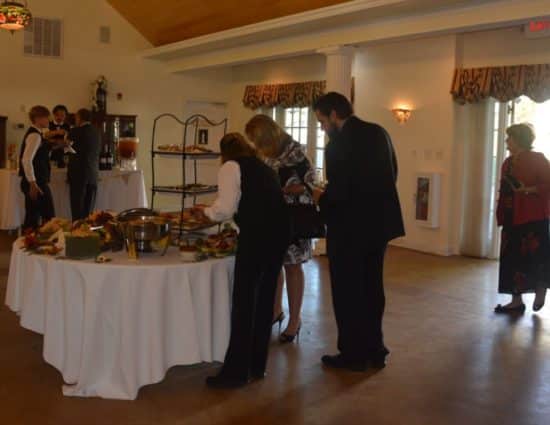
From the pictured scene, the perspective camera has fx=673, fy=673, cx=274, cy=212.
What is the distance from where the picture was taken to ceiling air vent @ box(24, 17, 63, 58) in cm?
1051

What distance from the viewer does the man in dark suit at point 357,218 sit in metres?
3.67

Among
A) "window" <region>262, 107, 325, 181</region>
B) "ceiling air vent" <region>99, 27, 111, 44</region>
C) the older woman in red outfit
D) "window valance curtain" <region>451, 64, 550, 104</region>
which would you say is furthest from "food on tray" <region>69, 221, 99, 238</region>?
"ceiling air vent" <region>99, 27, 111, 44</region>

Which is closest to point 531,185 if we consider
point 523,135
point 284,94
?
point 523,135

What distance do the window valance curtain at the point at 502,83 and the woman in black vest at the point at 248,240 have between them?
4828mm

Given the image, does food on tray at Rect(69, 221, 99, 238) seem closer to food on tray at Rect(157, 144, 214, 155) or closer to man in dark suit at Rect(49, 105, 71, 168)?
food on tray at Rect(157, 144, 214, 155)

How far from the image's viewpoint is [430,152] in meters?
8.62

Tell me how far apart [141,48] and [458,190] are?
6.17 metres

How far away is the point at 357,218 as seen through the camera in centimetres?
373

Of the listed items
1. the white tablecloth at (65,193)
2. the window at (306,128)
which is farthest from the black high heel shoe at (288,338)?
the window at (306,128)

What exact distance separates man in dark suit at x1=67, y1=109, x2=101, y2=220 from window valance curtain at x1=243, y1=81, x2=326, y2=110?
143 inches

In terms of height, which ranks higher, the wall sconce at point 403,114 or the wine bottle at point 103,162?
the wall sconce at point 403,114

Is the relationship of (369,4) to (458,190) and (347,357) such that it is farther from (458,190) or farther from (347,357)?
(347,357)

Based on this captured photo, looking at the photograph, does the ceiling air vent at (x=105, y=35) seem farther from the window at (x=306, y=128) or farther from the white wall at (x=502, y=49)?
the white wall at (x=502, y=49)

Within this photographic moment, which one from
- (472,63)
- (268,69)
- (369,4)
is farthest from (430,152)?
(268,69)
